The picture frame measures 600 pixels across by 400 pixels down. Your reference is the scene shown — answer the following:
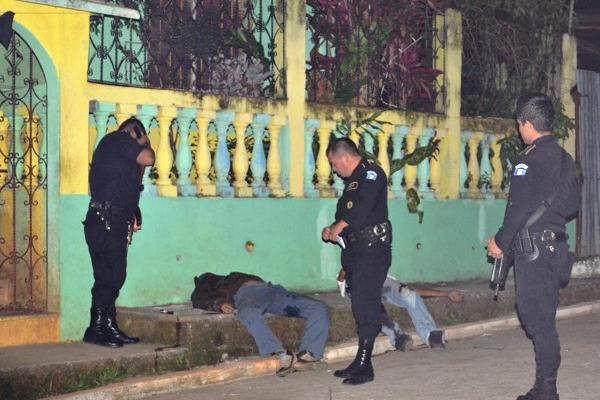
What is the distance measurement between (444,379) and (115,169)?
9.07 ft

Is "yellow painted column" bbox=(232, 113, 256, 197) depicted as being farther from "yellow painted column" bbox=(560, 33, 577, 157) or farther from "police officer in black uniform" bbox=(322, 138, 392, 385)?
"yellow painted column" bbox=(560, 33, 577, 157)

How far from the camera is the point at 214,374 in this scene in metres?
8.29

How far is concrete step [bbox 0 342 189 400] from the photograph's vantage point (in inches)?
297

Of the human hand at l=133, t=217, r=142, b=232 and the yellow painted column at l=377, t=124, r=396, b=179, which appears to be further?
the yellow painted column at l=377, t=124, r=396, b=179

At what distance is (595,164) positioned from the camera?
14766 mm

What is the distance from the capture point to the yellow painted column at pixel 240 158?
33.4 ft

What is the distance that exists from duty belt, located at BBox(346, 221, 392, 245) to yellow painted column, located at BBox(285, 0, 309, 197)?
2.42 m

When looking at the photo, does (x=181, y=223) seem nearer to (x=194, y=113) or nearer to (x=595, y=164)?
(x=194, y=113)

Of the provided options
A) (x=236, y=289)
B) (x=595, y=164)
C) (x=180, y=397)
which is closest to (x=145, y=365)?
(x=180, y=397)

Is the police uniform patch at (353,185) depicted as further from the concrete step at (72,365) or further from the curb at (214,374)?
the concrete step at (72,365)

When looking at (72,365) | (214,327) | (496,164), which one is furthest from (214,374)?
(496,164)

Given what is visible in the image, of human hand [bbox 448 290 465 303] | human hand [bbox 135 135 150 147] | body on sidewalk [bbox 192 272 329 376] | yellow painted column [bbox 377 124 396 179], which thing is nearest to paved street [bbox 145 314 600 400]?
body on sidewalk [bbox 192 272 329 376]

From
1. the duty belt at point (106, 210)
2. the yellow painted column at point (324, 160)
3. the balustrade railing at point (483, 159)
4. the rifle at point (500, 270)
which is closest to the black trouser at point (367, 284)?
the rifle at point (500, 270)

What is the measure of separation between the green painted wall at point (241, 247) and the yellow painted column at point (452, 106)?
0.24 metres
